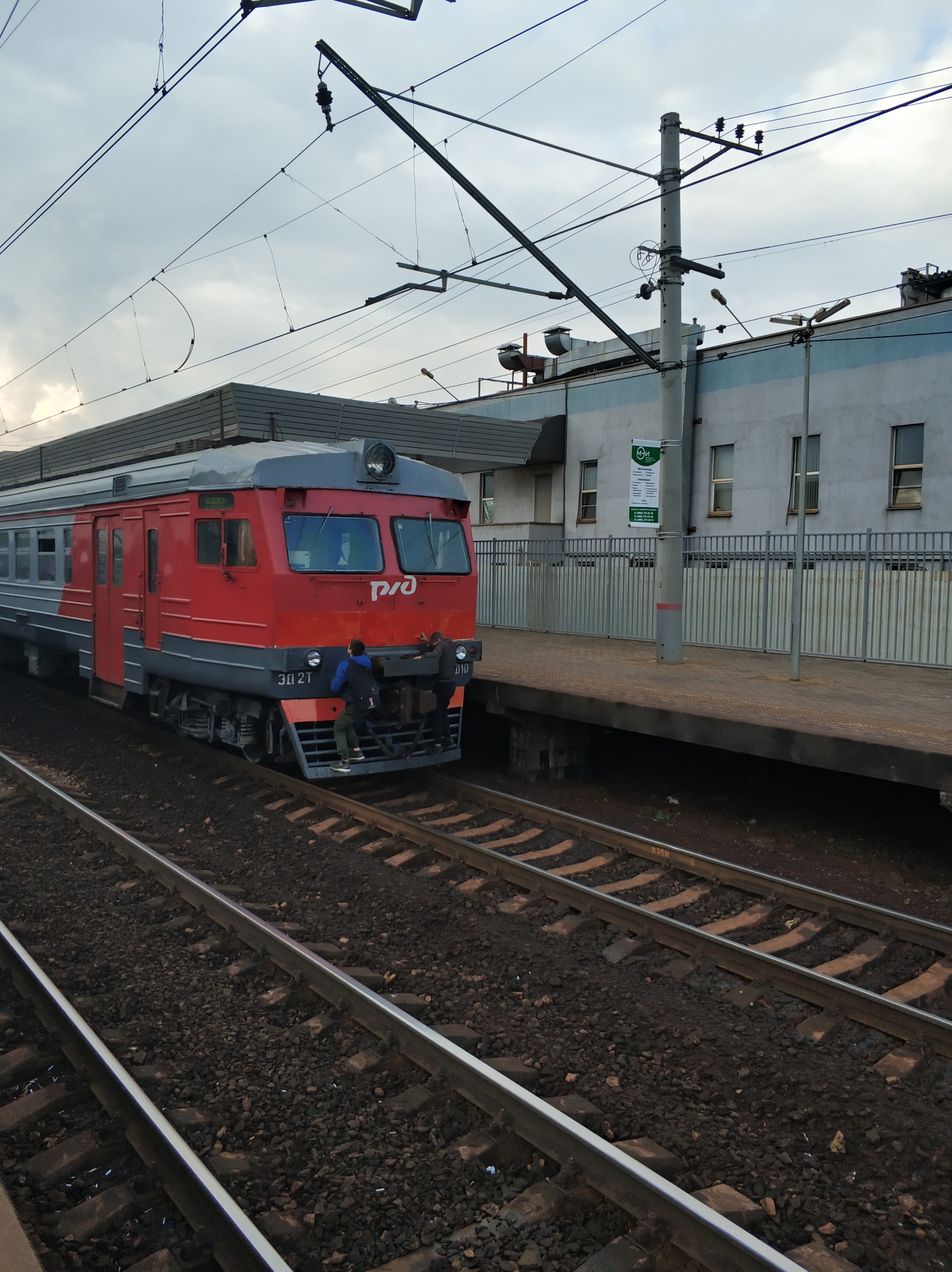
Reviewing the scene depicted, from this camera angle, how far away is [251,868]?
305 inches

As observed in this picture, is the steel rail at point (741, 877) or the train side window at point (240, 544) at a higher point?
the train side window at point (240, 544)

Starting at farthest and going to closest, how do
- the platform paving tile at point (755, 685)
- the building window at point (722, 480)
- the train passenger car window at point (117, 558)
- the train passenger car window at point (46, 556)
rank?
1. the building window at point (722, 480)
2. the train passenger car window at point (46, 556)
3. the train passenger car window at point (117, 558)
4. the platform paving tile at point (755, 685)

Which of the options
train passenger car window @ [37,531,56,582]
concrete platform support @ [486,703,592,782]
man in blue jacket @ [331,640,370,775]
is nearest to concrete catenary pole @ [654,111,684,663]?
concrete platform support @ [486,703,592,782]

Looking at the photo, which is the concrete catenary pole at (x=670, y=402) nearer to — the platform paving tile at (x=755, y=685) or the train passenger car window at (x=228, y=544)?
the platform paving tile at (x=755, y=685)

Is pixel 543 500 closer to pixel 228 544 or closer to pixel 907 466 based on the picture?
pixel 907 466

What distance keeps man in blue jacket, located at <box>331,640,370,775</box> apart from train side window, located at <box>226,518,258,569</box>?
126 centimetres

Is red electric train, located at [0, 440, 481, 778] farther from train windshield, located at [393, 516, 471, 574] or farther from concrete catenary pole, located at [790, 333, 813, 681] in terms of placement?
concrete catenary pole, located at [790, 333, 813, 681]

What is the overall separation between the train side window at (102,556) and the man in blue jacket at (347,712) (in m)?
4.44

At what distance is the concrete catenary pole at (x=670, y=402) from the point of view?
12375mm

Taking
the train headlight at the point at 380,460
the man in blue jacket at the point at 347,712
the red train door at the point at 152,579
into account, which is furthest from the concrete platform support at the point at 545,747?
the red train door at the point at 152,579

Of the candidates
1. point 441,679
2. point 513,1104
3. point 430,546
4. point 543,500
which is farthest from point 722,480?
point 513,1104

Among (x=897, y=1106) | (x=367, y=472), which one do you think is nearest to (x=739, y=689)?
(x=367, y=472)

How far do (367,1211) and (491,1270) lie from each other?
53cm

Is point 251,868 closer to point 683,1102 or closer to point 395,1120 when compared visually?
point 395,1120
